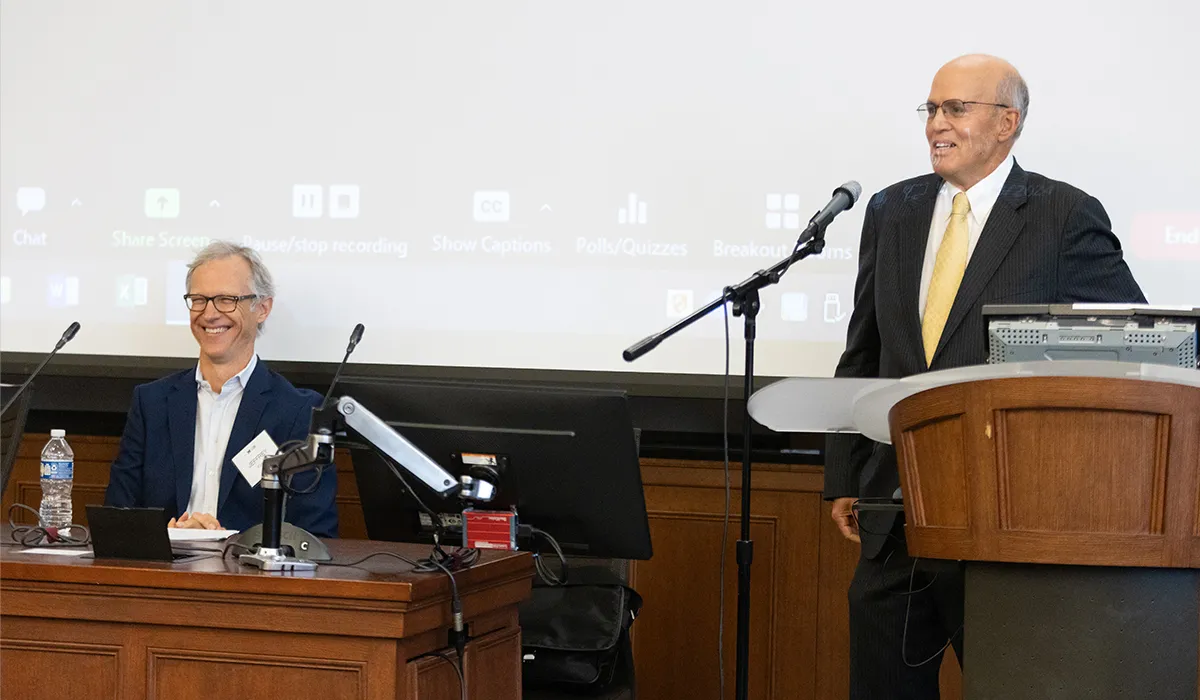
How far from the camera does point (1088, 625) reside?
1868mm

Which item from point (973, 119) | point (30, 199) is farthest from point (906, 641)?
point (30, 199)

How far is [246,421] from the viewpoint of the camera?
10.7ft

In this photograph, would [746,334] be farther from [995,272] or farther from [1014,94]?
[1014,94]

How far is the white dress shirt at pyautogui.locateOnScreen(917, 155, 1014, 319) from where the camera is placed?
2.81 metres

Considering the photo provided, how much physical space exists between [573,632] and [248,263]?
1308 millimetres

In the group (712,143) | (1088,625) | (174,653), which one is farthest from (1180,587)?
(712,143)

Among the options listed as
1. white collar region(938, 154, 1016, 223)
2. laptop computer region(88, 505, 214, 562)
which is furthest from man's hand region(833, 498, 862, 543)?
laptop computer region(88, 505, 214, 562)

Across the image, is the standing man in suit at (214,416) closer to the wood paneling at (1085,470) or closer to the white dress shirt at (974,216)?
the white dress shirt at (974,216)

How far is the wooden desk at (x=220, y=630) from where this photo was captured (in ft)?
6.99

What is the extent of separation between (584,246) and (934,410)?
1971mm

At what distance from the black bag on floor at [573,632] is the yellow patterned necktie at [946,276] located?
84cm

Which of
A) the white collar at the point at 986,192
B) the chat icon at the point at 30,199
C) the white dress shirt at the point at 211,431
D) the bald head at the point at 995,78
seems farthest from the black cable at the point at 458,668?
the chat icon at the point at 30,199

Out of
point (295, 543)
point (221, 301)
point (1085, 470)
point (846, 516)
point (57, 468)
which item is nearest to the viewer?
point (1085, 470)

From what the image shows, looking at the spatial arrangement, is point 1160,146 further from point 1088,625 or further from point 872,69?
point 1088,625
